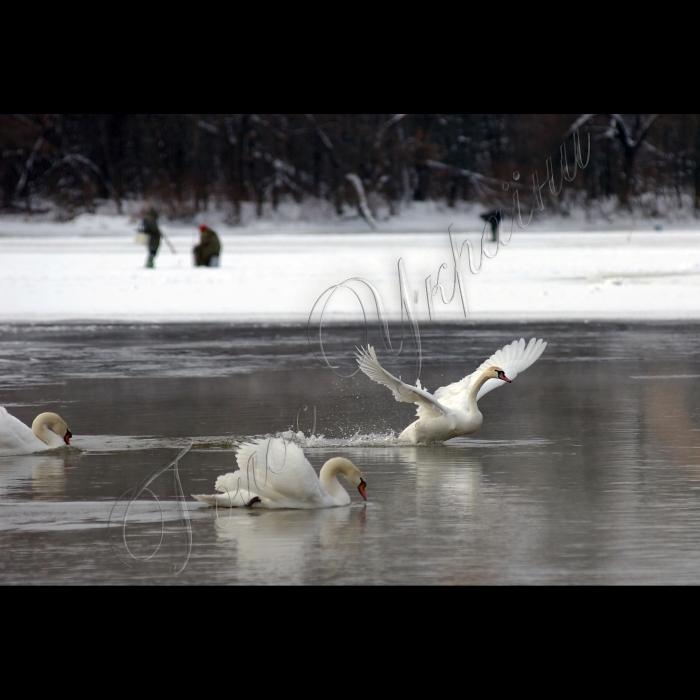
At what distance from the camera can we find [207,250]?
29.0 m

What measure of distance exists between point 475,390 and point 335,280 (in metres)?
16.6

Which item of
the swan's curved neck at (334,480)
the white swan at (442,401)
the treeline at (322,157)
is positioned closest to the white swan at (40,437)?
the white swan at (442,401)

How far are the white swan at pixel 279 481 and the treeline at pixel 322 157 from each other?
41.5 m

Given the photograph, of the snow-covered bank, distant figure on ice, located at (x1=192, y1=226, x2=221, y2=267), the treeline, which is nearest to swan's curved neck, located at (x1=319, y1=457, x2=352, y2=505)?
the snow-covered bank

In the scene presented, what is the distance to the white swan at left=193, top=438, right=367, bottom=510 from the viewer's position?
24.5 feet

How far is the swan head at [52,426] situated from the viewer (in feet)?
31.5

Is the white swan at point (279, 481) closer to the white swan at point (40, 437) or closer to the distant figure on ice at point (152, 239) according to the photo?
the white swan at point (40, 437)

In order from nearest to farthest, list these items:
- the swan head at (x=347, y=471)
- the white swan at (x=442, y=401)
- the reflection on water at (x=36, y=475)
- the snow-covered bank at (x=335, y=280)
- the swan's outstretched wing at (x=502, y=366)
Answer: the swan head at (x=347, y=471) < the reflection on water at (x=36, y=475) < the white swan at (x=442, y=401) < the swan's outstretched wing at (x=502, y=366) < the snow-covered bank at (x=335, y=280)

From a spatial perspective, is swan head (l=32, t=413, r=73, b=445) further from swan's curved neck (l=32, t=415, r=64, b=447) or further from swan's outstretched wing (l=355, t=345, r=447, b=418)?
swan's outstretched wing (l=355, t=345, r=447, b=418)

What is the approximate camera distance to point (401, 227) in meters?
50.4

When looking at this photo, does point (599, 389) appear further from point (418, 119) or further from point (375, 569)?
point (418, 119)

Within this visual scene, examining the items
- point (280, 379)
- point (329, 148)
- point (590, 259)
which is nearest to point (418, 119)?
point (329, 148)

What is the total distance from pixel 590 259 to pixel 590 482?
2244 centimetres

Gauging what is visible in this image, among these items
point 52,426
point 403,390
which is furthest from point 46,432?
point 403,390
